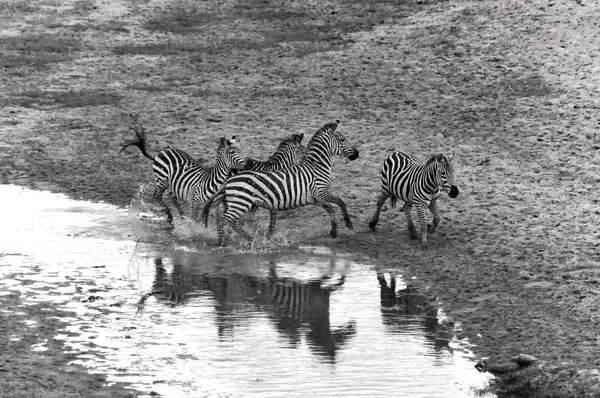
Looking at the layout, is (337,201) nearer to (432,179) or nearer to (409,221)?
(409,221)

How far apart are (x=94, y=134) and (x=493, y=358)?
11.9 metres

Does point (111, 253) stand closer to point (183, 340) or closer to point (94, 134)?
point (183, 340)

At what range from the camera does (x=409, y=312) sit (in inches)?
579

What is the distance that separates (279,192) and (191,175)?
163cm

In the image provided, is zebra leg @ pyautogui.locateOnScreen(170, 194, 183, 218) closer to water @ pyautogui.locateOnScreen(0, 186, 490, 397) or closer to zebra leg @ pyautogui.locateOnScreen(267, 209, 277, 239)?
water @ pyautogui.locateOnScreen(0, 186, 490, 397)

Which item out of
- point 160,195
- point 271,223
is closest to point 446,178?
point 271,223

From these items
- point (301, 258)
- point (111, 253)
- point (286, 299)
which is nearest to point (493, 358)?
point (286, 299)

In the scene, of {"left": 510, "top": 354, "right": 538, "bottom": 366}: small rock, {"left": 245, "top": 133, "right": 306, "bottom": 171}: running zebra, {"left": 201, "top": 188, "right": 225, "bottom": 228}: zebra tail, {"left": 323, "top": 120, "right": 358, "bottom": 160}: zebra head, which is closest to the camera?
{"left": 510, "top": 354, "right": 538, "bottom": 366}: small rock

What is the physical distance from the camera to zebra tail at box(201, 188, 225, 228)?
1744 centimetres

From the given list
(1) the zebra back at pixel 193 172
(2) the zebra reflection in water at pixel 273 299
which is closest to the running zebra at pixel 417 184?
(2) the zebra reflection in water at pixel 273 299

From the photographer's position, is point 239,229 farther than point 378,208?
No

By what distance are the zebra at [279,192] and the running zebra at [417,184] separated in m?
0.75

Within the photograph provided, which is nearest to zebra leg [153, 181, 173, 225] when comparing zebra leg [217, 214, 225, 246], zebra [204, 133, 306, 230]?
zebra [204, 133, 306, 230]

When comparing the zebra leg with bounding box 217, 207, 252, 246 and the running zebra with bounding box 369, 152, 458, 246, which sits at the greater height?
the running zebra with bounding box 369, 152, 458, 246
